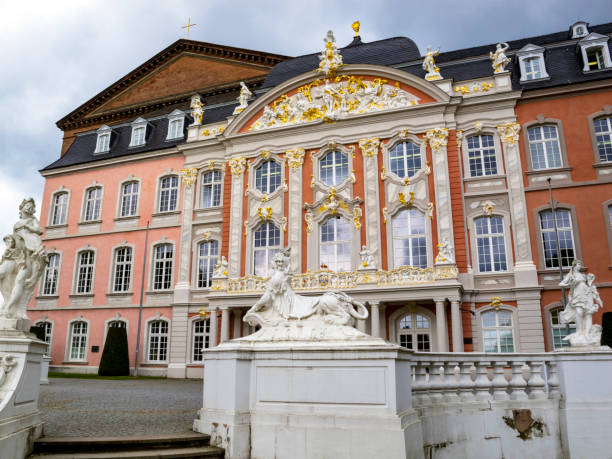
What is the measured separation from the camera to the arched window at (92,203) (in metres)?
27.8

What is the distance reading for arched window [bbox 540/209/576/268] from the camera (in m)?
19.2

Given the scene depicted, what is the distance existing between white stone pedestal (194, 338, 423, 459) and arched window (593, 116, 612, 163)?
16.5m

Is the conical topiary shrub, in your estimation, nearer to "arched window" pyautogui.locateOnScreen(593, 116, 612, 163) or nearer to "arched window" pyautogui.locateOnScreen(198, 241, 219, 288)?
"arched window" pyautogui.locateOnScreen(198, 241, 219, 288)

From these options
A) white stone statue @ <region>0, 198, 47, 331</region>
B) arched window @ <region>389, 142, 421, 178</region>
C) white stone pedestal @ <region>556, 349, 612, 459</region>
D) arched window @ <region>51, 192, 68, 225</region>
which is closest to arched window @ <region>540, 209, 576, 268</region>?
arched window @ <region>389, 142, 421, 178</region>

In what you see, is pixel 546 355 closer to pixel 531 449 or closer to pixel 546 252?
pixel 531 449

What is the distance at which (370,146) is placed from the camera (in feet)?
72.7

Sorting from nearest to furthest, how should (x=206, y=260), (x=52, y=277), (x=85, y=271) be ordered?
(x=206, y=260)
(x=85, y=271)
(x=52, y=277)

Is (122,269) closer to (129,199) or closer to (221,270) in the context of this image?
(129,199)

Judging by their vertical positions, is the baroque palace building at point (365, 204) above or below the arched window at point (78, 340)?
above

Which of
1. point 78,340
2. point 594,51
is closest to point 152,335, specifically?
point 78,340

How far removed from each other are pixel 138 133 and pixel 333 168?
12.2 meters

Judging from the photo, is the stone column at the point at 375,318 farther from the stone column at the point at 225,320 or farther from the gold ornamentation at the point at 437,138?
the gold ornamentation at the point at 437,138

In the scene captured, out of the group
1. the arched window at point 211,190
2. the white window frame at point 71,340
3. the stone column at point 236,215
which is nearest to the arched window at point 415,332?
the stone column at point 236,215

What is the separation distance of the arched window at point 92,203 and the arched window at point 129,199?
58.7 inches
